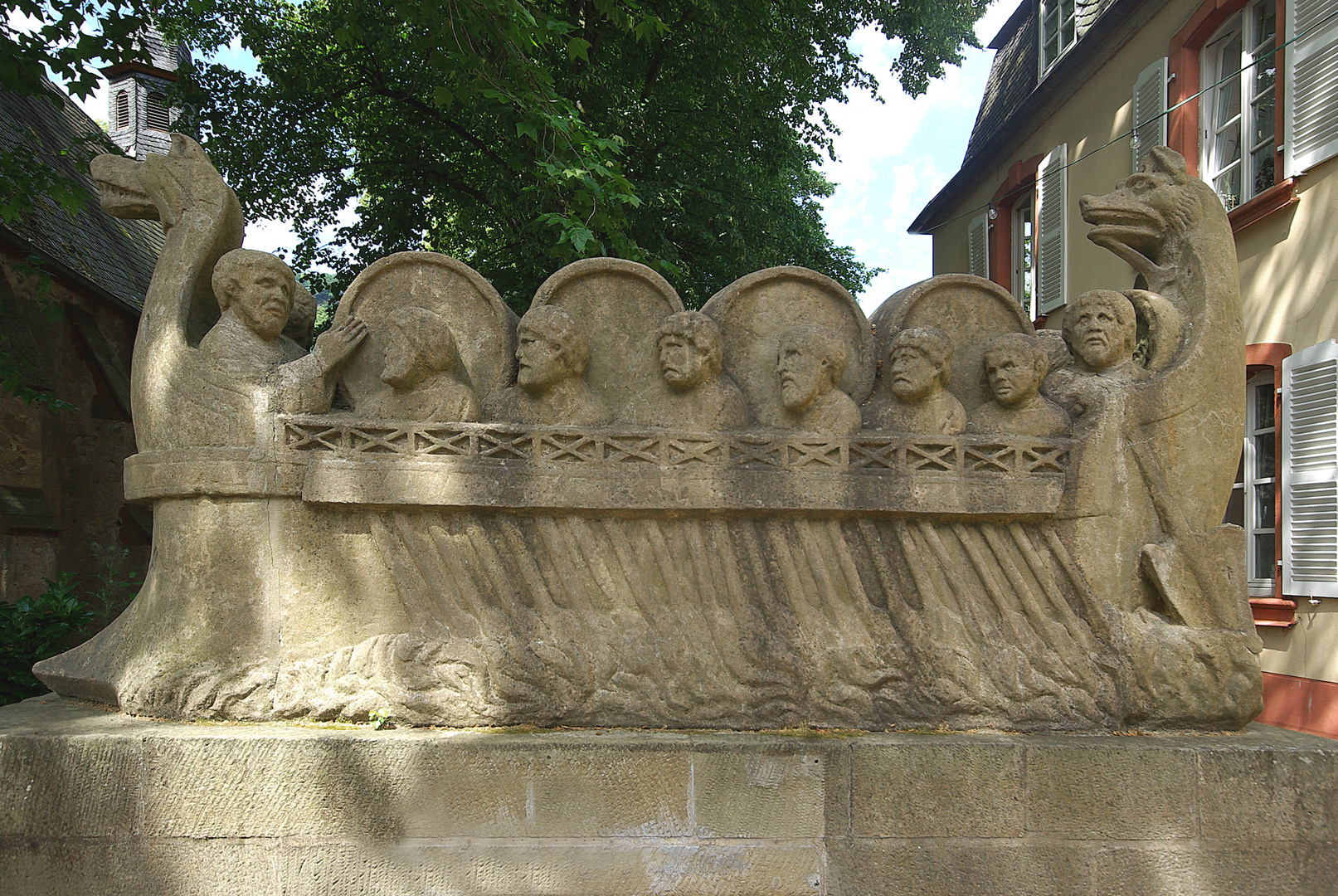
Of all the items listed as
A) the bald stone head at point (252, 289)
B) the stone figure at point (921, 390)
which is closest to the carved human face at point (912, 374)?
the stone figure at point (921, 390)

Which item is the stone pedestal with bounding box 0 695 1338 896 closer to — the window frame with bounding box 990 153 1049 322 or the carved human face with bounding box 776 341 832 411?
the carved human face with bounding box 776 341 832 411

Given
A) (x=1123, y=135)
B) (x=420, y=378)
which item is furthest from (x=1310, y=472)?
(x=420, y=378)

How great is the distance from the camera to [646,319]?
3494 mm

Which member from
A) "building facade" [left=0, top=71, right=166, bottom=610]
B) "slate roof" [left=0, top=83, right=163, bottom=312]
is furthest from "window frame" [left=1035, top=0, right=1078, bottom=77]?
"building facade" [left=0, top=71, right=166, bottom=610]

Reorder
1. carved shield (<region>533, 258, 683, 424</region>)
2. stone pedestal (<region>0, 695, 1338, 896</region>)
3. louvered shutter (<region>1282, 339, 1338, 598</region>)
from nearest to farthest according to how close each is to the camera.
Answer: stone pedestal (<region>0, 695, 1338, 896</region>) < carved shield (<region>533, 258, 683, 424</region>) < louvered shutter (<region>1282, 339, 1338, 598</region>)

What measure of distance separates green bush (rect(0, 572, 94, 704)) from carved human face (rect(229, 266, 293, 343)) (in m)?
2.54

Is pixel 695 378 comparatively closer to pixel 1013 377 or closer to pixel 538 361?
pixel 538 361

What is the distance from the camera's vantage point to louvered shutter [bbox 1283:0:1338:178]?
20.6 ft

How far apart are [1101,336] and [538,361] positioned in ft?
7.28

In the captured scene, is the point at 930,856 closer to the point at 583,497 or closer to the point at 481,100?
the point at 583,497

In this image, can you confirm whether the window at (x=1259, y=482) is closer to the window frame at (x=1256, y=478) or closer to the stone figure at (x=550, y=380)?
the window frame at (x=1256, y=478)

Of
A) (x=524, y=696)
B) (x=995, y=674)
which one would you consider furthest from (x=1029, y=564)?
(x=524, y=696)

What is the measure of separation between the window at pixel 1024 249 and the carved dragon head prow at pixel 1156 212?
309 inches

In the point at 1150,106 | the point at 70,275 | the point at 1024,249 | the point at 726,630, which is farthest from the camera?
the point at 1024,249
